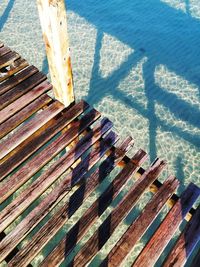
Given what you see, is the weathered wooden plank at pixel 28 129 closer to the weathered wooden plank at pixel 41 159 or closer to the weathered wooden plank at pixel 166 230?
the weathered wooden plank at pixel 41 159

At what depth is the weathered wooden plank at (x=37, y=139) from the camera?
151 inches

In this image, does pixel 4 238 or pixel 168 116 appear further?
pixel 168 116

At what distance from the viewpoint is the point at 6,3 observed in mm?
10742

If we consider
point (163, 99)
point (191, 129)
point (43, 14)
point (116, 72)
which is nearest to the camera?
point (43, 14)

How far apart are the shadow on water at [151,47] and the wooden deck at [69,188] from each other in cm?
299

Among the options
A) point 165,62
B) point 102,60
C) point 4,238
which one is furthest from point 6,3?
point 4,238

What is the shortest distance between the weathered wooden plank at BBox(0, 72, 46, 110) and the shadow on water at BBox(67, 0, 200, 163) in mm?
3163

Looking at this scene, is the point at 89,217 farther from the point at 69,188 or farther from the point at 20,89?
the point at 20,89

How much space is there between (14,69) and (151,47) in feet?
19.5

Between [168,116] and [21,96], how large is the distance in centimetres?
432

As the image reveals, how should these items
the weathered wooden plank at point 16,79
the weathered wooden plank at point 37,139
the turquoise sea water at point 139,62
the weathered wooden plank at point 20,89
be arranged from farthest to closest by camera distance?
the turquoise sea water at point 139,62 < the weathered wooden plank at point 16,79 < the weathered wooden plank at point 20,89 < the weathered wooden plank at point 37,139

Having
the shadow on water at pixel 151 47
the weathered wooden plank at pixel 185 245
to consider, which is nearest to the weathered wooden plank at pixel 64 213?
the weathered wooden plank at pixel 185 245

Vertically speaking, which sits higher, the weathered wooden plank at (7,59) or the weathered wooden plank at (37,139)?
the weathered wooden plank at (7,59)

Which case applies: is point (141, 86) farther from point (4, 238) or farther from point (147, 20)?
point (4, 238)
